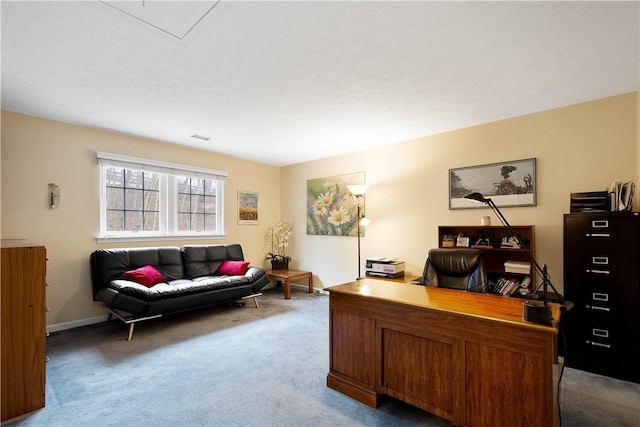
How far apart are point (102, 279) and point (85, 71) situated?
2373 mm

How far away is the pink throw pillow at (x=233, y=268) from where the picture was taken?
4.35 metres

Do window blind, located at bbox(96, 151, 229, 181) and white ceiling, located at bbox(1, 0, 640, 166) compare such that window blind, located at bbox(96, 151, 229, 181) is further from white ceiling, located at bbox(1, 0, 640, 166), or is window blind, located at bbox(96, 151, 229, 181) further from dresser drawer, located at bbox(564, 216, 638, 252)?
dresser drawer, located at bbox(564, 216, 638, 252)

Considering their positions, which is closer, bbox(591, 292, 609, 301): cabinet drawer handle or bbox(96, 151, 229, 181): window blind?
bbox(591, 292, 609, 301): cabinet drawer handle

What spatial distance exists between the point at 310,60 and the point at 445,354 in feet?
7.17

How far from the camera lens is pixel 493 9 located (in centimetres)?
165

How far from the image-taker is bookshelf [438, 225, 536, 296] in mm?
3021

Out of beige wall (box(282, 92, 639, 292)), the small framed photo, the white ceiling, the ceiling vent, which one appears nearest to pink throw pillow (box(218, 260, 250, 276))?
beige wall (box(282, 92, 639, 292))

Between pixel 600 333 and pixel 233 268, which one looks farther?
pixel 233 268

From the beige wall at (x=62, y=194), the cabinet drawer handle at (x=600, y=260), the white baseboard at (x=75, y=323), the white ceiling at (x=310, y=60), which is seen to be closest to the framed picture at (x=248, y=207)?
the beige wall at (x=62, y=194)

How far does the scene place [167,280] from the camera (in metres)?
3.96

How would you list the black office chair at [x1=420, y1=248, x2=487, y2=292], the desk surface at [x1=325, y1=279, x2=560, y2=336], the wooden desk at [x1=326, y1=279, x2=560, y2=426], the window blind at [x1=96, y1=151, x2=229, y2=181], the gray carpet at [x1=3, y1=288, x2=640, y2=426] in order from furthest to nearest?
1. the window blind at [x1=96, y1=151, x2=229, y2=181]
2. the black office chair at [x1=420, y1=248, x2=487, y2=292]
3. the gray carpet at [x1=3, y1=288, x2=640, y2=426]
4. the desk surface at [x1=325, y1=279, x2=560, y2=336]
5. the wooden desk at [x1=326, y1=279, x2=560, y2=426]

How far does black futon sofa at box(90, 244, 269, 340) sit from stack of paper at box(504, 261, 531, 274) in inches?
124

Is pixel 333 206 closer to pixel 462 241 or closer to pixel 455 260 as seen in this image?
pixel 462 241

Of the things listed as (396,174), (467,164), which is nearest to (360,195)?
(396,174)
